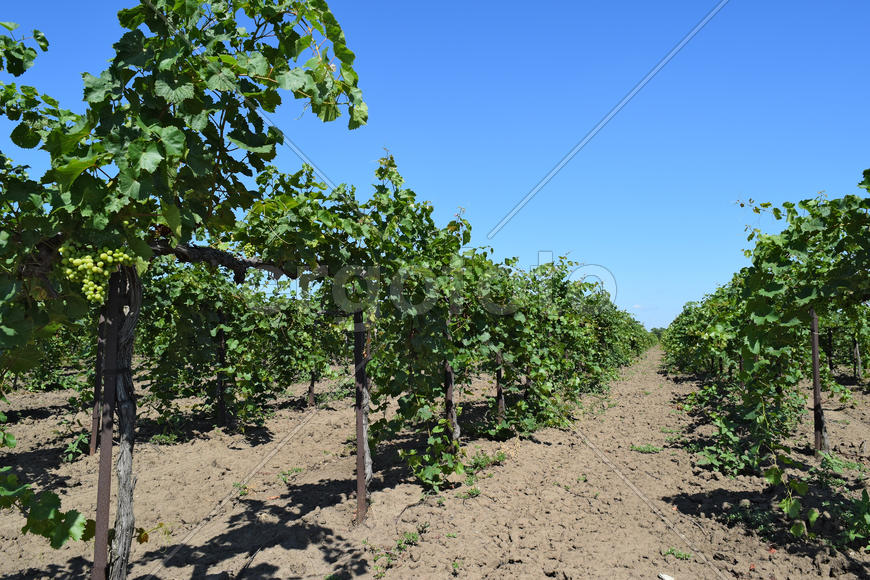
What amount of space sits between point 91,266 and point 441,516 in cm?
380

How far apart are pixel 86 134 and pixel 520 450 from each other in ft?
20.5

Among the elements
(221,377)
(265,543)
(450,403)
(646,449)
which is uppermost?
(221,377)

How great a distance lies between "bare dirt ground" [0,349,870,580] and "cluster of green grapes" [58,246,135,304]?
9.08ft

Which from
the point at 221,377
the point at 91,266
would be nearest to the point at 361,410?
the point at 91,266

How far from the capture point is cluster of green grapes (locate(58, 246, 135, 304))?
6.09 ft

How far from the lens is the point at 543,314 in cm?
885

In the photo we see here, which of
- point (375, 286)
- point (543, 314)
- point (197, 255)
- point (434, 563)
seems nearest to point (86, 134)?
point (197, 255)

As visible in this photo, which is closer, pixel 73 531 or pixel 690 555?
pixel 73 531

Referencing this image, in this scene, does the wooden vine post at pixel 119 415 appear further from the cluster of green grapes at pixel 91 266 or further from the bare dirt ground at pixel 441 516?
the bare dirt ground at pixel 441 516

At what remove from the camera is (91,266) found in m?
1.85

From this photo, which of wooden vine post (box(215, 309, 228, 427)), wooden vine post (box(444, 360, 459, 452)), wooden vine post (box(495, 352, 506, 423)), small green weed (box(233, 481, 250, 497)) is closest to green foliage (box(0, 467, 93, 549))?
small green weed (box(233, 481, 250, 497))

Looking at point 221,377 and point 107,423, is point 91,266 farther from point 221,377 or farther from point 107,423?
point 221,377

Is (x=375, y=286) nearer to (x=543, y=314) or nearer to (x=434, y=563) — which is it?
(x=434, y=563)

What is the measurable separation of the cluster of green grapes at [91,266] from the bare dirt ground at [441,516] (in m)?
2.77
